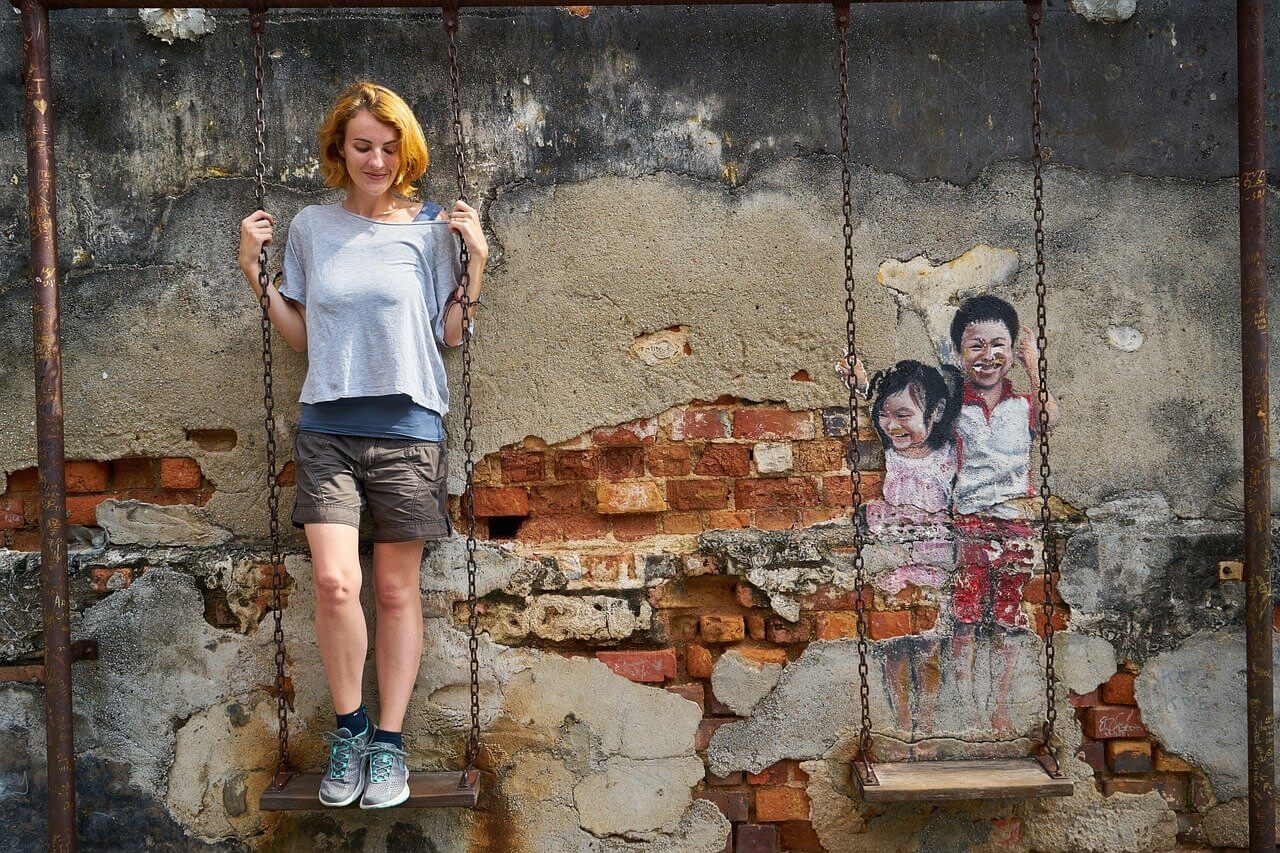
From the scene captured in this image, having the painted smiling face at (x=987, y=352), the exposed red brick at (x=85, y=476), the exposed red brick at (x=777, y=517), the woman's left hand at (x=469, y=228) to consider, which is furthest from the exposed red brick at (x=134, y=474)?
the painted smiling face at (x=987, y=352)

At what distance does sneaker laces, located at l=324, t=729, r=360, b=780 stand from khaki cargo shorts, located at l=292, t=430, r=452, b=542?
55 centimetres

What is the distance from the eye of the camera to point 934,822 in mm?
3012

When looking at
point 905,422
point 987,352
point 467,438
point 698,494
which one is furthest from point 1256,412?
point 467,438

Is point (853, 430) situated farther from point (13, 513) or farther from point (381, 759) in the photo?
point (13, 513)

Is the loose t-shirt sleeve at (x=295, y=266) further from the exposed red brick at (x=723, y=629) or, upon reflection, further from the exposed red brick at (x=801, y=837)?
the exposed red brick at (x=801, y=837)

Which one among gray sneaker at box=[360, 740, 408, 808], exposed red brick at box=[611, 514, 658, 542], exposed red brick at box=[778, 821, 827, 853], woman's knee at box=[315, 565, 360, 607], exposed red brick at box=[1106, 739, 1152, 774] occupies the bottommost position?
exposed red brick at box=[778, 821, 827, 853]

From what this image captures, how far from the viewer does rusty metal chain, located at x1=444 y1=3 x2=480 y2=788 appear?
9.19 feet

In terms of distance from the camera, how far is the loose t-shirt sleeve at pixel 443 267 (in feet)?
9.49

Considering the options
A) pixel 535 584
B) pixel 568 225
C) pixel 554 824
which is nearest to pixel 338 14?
pixel 568 225

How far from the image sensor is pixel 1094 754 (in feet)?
9.97

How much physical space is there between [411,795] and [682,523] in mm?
1077

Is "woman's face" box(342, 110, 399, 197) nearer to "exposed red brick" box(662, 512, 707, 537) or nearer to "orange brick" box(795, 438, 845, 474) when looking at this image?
"exposed red brick" box(662, 512, 707, 537)

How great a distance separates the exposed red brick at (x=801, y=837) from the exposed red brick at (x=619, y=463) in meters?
1.14

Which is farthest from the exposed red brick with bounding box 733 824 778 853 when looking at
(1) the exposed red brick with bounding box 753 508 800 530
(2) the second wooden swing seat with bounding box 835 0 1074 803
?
(1) the exposed red brick with bounding box 753 508 800 530
